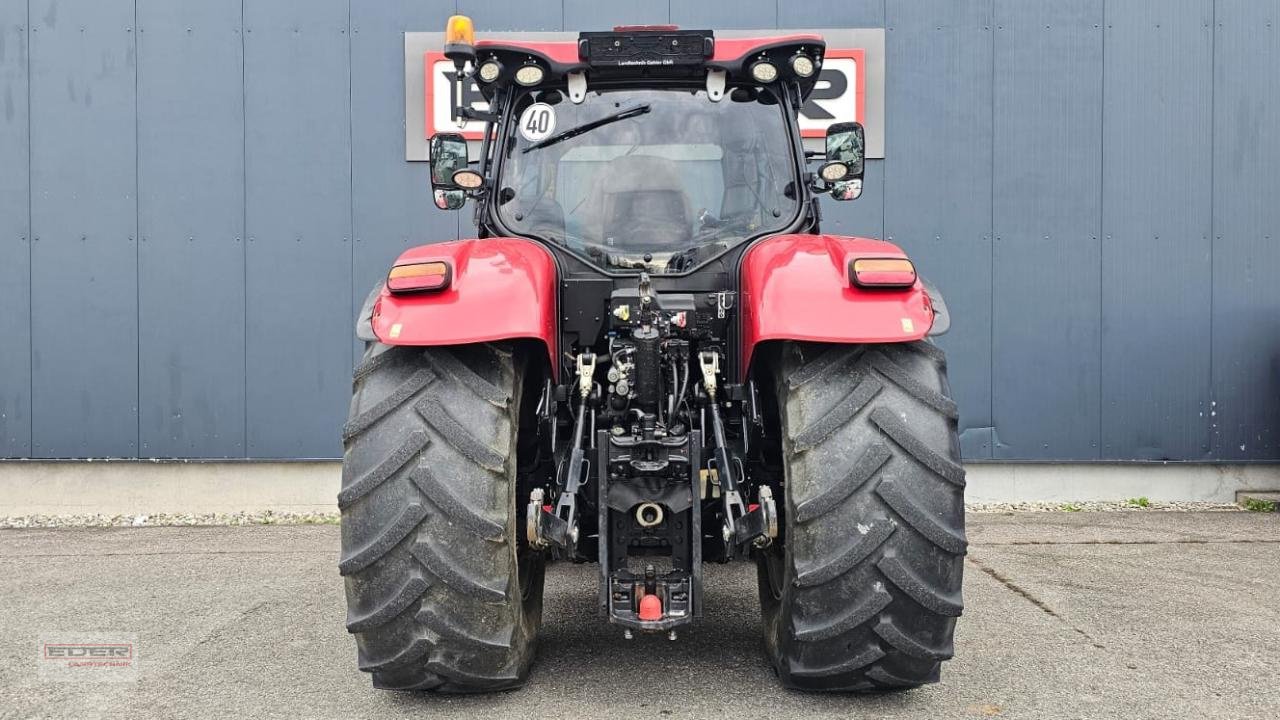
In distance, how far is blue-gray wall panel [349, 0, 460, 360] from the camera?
797cm

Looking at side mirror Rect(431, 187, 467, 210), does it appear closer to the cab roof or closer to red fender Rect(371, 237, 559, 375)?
the cab roof

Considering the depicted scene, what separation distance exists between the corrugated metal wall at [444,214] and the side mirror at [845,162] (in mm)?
3678

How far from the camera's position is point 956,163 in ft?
26.3

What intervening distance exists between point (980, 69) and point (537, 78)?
503 centimetres

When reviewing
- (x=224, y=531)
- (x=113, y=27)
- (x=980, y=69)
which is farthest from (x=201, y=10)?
(x=980, y=69)

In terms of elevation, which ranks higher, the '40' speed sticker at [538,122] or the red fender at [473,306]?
the '40' speed sticker at [538,122]

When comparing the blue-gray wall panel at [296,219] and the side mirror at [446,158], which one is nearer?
the side mirror at [446,158]

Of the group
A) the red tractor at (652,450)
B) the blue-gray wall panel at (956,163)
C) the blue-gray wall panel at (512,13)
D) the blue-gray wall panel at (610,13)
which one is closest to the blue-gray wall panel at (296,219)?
the blue-gray wall panel at (512,13)

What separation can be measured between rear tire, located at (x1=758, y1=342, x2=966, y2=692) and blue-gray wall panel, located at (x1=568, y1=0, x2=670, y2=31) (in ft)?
17.6

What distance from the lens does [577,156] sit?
163 inches

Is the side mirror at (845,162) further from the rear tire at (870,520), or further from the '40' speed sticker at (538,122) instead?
the rear tire at (870,520)

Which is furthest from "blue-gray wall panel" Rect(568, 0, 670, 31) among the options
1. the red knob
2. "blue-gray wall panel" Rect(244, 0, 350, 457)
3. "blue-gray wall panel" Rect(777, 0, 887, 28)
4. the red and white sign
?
the red knob

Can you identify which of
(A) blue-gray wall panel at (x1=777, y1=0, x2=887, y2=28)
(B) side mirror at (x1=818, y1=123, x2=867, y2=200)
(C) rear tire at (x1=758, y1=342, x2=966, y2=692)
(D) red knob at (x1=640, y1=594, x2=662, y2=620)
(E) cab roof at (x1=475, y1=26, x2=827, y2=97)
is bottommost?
(D) red knob at (x1=640, y1=594, x2=662, y2=620)

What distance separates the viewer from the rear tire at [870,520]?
310cm
